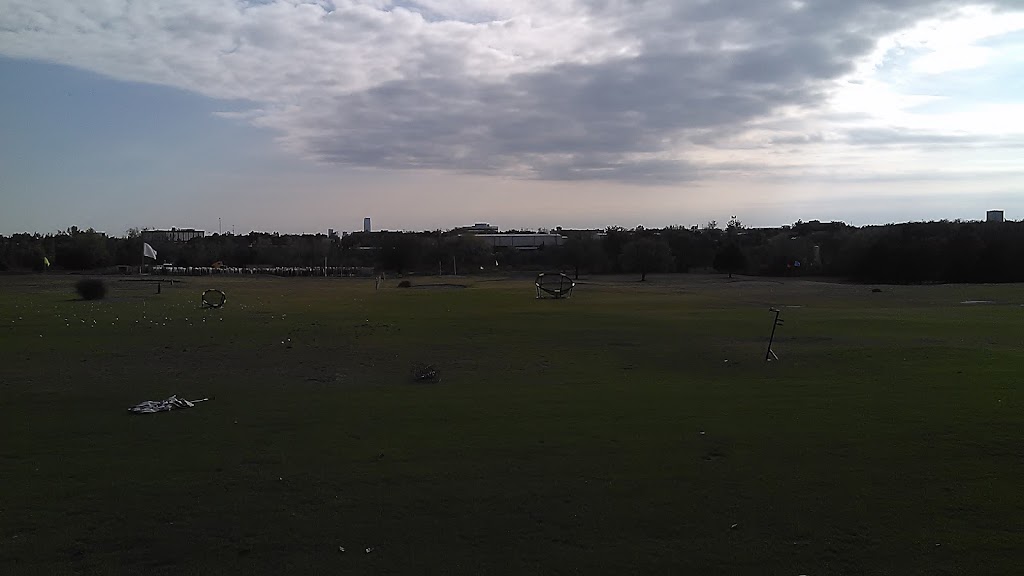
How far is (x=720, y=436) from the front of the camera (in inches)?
466

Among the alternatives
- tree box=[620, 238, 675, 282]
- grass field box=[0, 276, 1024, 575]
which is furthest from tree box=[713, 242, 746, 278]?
grass field box=[0, 276, 1024, 575]

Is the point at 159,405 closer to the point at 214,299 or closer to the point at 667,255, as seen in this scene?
the point at 214,299

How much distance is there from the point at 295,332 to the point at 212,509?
21746 mm

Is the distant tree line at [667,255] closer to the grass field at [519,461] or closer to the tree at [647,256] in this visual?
the tree at [647,256]

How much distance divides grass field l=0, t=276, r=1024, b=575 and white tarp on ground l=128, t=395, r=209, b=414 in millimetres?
396

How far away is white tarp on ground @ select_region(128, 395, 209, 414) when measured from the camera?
46.6 ft

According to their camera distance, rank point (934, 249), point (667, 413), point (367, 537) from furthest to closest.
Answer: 1. point (934, 249)
2. point (667, 413)
3. point (367, 537)

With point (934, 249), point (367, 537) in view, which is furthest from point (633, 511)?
point (934, 249)

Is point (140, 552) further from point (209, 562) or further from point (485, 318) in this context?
point (485, 318)

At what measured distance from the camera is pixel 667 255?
4370 inches

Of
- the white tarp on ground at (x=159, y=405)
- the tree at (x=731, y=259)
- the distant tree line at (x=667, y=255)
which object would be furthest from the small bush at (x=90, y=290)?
the tree at (x=731, y=259)

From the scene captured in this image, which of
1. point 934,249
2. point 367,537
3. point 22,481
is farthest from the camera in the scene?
point 934,249

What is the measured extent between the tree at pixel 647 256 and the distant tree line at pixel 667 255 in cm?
15

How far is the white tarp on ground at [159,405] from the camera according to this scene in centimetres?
1422
